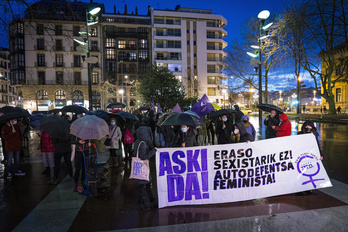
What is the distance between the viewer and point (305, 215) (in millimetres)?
4203

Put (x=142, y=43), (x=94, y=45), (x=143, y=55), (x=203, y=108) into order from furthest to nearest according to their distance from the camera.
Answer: (x=143, y=55) < (x=142, y=43) < (x=94, y=45) < (x=203, y=108)

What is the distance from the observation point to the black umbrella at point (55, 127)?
5.56 meters

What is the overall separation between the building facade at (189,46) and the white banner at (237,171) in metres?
50.6

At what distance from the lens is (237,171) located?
4836 millimetres

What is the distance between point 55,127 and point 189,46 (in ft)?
181

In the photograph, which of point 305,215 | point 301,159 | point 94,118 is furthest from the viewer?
point 94,118

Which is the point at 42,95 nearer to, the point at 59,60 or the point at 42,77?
the point at 42,77

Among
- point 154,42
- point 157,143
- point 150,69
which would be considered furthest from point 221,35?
point 157,143

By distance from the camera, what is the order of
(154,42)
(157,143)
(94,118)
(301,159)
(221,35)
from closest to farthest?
1. (301,159)
2. (94,118)
3. (157,143)
4. (154,42)
5. (221,35)

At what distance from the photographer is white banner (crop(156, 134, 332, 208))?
4.64m

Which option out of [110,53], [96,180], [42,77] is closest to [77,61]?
[42,77]

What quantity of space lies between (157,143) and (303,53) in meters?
22.1

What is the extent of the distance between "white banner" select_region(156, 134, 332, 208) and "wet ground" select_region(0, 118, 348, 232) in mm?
232

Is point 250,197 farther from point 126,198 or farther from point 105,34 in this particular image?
point 105,34
